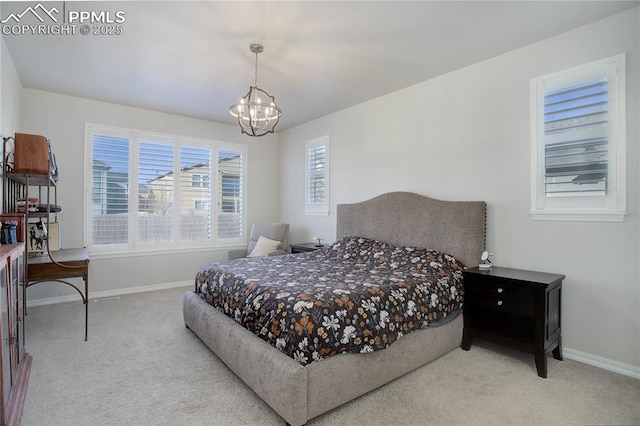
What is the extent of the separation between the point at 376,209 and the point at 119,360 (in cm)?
301

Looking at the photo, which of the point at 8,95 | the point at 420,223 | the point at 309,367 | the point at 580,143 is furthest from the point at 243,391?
the point at 8,95

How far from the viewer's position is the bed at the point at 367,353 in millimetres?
1830

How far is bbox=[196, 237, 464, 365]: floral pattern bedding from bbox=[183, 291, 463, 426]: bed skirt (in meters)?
0.06

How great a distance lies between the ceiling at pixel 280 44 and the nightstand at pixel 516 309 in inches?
80.0

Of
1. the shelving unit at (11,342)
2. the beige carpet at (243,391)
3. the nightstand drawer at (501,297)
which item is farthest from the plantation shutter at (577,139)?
the shelving unit at (11,342)

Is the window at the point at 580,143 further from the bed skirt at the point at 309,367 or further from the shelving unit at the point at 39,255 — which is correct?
the shelving unit at the point at 39,255

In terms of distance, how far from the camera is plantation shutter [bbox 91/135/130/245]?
14.5ft

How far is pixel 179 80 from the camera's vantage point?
3668 millimetres

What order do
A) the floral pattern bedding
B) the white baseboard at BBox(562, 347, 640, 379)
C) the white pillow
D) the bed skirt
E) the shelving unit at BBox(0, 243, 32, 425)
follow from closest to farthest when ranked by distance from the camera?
1. the shelving unit at BBox(0, 243, 32, 425)
2. the bed skirt
3. the floral pattern bedding
4. the white baseboard at BBox(562, 347, 640, 379)
5. the white pillow

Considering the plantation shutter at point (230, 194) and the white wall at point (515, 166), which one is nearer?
the white wall at point (515, 166)

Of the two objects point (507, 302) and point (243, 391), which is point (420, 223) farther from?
point (243, 391)

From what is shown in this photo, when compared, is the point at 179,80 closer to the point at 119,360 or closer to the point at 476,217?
the point at 119,360

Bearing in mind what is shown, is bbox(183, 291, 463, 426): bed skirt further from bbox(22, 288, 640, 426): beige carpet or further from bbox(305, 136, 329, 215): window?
bbox(305, 136, 329, 215): window

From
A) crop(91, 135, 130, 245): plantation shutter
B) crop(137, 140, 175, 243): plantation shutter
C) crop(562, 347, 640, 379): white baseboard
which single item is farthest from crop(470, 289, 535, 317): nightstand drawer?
crop(91, 135, 130, 245): plantation shutter
